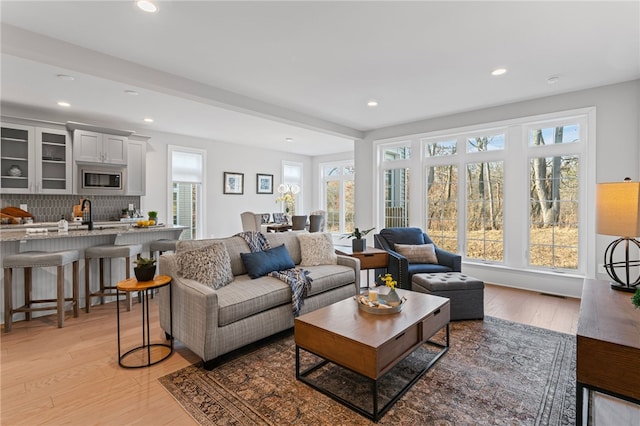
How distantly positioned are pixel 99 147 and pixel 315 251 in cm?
428

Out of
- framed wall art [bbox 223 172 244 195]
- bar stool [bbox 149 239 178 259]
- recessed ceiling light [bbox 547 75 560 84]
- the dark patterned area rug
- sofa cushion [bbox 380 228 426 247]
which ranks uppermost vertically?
recessed ceiling light [bbox 547 75 560 84]

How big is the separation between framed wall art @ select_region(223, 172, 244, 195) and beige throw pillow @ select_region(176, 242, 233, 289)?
4698 millimetres

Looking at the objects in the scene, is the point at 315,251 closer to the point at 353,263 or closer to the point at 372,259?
the point at 353,263

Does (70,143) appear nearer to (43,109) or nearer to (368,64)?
(43,109)

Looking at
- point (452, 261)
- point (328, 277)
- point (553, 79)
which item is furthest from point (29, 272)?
point (553, 79)

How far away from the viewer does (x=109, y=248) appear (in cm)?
368

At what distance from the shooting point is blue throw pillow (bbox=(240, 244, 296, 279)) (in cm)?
312

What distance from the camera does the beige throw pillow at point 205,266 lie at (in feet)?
8.77

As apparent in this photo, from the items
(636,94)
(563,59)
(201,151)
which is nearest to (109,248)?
(201,151)

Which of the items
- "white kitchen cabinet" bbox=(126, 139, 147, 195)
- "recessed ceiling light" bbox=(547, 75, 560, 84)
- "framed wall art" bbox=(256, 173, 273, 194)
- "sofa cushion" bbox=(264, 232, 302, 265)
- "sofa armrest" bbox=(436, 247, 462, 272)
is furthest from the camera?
"framed wall art" bbox=(256, 173, 273, 194)

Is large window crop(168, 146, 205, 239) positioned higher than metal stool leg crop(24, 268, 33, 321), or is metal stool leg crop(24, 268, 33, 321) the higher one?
large window crop(168, 146, 205, 239)

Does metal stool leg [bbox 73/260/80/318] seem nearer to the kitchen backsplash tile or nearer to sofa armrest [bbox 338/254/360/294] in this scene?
the kitchen backsplash tile

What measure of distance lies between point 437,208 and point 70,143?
6266 millimetres

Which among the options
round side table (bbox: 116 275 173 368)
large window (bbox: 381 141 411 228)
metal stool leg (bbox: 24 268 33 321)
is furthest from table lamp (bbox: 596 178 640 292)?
metal stool leg (bbox: 24 268 33 321)
